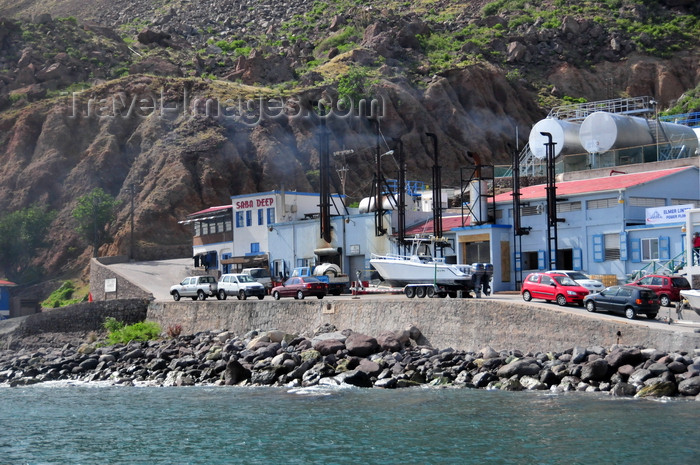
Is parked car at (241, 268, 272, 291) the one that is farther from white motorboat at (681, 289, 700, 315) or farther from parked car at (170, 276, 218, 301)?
white motorboat at (681, 289, 700, 315)

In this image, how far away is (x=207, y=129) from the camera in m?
85.6

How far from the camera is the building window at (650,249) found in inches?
1618

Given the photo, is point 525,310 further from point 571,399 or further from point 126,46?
point 126,46

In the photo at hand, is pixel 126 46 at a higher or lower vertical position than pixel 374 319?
higher

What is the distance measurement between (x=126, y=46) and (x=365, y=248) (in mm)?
75592

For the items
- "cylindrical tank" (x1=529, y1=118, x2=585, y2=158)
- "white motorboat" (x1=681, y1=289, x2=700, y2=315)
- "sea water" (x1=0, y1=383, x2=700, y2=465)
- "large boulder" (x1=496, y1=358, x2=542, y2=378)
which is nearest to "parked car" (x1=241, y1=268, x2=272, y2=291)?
"sea water" (x1=0, y1=383, x2=700, y2=465)

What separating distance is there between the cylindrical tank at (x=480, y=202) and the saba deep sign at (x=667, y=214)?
9359mm

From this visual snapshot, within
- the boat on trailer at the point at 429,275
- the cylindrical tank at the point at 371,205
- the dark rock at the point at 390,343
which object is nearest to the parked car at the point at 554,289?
the boat on trailer at the point at 429,275

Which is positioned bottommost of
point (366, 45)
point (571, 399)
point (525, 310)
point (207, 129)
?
point (571, 399)

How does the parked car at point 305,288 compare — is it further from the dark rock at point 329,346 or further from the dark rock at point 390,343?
the dark rock at point 390,343

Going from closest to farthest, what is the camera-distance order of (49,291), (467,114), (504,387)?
1. (504,387)
2. (49,291)
3. (467,114)

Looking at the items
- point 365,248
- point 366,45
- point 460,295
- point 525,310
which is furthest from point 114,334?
point 366,45

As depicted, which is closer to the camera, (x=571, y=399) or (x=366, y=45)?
(x=571, y=399)

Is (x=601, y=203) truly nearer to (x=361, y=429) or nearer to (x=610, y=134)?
(x=610, y=134)
